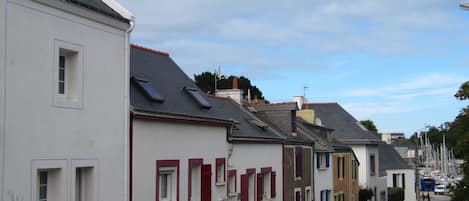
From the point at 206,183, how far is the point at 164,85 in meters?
3.46

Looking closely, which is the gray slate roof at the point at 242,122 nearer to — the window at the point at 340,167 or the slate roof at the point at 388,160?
the window at the point at 340,167

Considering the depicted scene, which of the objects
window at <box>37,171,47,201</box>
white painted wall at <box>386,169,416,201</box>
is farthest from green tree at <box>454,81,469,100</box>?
white painted wall at <box>386,169,416,201</box>

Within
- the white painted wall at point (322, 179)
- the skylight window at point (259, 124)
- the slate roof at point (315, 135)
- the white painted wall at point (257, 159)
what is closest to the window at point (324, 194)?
the white painted wall at point (322, 179)

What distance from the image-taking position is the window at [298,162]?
107 ft

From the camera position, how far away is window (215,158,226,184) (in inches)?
901

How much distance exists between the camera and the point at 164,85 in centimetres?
2166

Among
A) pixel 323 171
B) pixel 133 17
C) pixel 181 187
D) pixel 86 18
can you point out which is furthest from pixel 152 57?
pixel 323 171

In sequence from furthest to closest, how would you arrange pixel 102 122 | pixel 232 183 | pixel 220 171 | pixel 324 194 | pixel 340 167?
pixel 340 167
pixel 324 194
pixel 232 183
pixel 220 171
pixel 102 122

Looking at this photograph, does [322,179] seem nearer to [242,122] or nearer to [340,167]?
[340,167]

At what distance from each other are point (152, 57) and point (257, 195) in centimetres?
791

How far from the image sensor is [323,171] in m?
38.0

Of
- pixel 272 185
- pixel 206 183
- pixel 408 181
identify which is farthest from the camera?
pixel 408 181

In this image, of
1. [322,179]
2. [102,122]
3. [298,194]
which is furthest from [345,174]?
[102,122]

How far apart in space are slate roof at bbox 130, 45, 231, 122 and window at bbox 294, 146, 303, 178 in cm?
986
